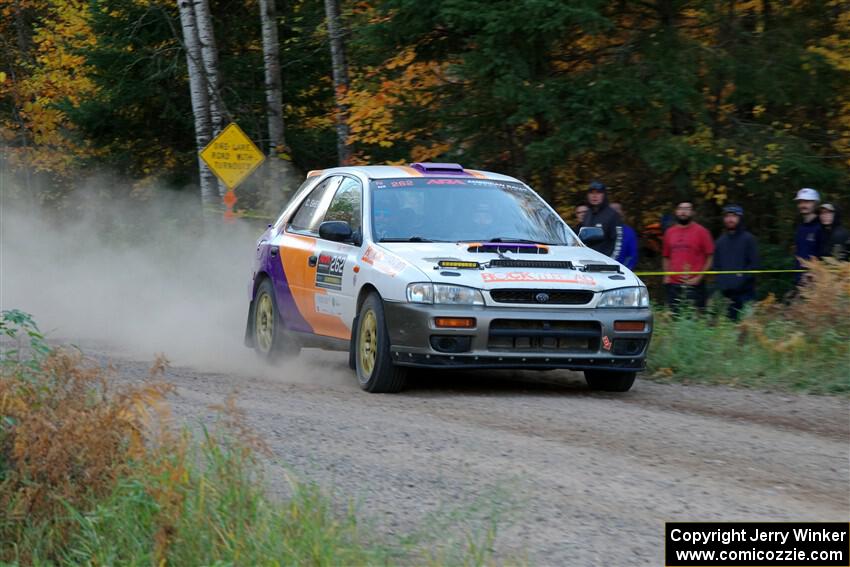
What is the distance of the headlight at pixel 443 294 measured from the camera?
9.54 m

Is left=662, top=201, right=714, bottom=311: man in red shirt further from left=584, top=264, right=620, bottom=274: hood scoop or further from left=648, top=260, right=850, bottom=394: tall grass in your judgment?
left=584, top=264, right=620, bottom=274: hood scoop

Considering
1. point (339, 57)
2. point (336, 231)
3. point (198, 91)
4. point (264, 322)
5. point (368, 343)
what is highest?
point (339, 57)

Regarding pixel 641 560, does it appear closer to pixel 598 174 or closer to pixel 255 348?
pixel 255 348

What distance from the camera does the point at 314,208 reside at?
39.5 ft

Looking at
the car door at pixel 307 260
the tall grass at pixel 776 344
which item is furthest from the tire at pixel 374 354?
the tall grass at pixel 776 344

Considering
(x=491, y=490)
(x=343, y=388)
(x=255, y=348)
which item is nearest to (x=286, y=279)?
(x=255, y=348)

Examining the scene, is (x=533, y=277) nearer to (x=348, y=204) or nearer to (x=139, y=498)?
(x=348, y=204)

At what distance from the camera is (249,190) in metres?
29.2

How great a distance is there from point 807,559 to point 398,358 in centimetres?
Result: 483

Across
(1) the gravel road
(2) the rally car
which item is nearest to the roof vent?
(2) the rally car

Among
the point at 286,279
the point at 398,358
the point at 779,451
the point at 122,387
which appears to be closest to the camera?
the point at 122,387

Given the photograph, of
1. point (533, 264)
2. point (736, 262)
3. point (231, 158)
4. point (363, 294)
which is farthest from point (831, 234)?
point (231, 158)

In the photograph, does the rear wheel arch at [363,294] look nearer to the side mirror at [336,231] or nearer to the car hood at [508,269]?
the car hood at [508,269]

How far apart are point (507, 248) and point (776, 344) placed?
289 centimetres
